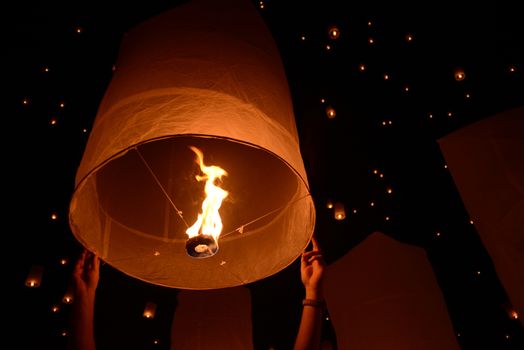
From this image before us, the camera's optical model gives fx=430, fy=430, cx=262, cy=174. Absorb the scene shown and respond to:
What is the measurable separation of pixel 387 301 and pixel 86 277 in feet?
5.05

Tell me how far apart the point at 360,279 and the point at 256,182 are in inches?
44.2

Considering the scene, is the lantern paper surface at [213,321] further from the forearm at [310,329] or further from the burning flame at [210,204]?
the burning flame at [210,204]

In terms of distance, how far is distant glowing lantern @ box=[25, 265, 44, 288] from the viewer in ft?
11.8

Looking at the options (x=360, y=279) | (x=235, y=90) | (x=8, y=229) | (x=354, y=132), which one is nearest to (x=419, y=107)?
(x=354, y=132)

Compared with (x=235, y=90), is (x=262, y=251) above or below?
below

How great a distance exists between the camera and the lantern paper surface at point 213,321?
2379 mm

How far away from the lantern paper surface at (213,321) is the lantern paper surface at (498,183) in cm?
141

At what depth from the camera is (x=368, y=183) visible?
13.2ft

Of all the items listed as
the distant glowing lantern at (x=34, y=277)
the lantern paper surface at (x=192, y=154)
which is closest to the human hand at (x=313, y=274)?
the lantern paper surface at (x=192, y=154)

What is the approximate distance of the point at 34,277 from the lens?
363 cm

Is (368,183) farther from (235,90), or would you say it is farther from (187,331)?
(235,90)

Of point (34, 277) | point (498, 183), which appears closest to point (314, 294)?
point (498, 183)

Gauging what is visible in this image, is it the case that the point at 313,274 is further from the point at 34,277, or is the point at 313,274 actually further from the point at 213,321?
the point at 34,277

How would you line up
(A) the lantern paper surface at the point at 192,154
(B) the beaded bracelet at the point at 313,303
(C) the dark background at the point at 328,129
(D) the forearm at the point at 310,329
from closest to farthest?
(A) the lantern paper surface at the point at 192,154, (D) the forearm at the point at 310,329, (B) the beaded bracelet at the point at 313,303, (C) the dark background at the point at 328,129
